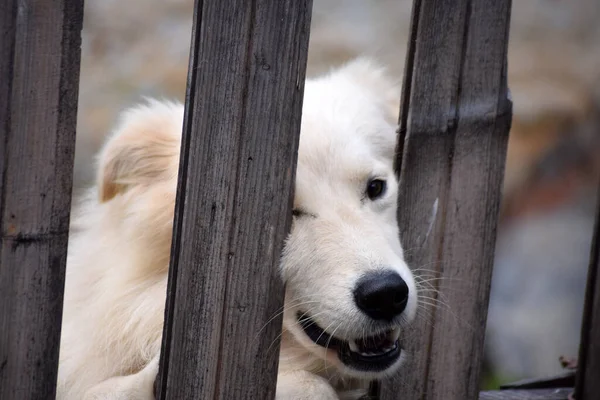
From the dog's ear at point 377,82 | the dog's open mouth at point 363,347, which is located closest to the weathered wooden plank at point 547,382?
the dog's open mouth at point 363,347

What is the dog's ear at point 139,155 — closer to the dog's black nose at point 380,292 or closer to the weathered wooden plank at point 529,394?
the dog's black nose at point 380,292

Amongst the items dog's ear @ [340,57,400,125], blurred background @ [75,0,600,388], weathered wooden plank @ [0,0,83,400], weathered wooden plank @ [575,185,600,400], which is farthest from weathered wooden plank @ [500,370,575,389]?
blurred background @ [75,0,600,388]

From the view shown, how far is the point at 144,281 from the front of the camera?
2.37 meters

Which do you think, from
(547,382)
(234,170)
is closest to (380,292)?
(234,170)

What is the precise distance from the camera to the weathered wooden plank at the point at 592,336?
7.64 ft

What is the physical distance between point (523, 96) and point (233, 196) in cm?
431

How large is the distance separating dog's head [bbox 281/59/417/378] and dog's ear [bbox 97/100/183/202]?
463 mm

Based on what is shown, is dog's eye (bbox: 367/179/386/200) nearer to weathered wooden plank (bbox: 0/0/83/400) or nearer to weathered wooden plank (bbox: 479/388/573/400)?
weathered wooden plank (bbox: 479/388/573/400)

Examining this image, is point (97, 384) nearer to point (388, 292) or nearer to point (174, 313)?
point (174, 313)

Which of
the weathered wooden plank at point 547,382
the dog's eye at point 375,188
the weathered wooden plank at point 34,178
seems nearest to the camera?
the weathered wooden plank at point 34,178

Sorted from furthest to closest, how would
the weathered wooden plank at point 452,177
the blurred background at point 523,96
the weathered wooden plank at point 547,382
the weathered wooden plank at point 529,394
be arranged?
the blurred background at point 523,96
the weathered wooden plank at point 547,382
the weathered wooden plank at point 529,394
the weathered wooden plank at point 452,177

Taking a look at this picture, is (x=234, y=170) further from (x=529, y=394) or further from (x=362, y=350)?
(x=529, y=394)

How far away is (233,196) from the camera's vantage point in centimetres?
164

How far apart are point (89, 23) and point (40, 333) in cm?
422
